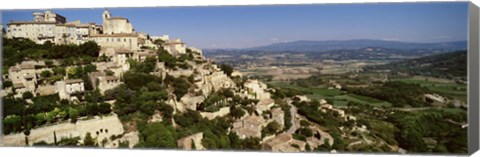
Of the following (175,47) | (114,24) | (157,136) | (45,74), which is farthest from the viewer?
(45,74)

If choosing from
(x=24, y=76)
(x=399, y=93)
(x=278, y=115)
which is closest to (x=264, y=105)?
(x=278, y=115)

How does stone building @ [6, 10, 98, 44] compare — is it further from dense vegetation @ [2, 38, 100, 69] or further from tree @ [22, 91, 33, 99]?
tree @ [22, 91, 33, 99]

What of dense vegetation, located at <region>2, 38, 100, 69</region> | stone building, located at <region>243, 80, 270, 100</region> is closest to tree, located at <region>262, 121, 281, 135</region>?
stone building, located at <region>243, 80, 270, 100</region>

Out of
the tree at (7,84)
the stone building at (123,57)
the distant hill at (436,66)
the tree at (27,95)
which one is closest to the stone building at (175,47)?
the stone building at (123,57)

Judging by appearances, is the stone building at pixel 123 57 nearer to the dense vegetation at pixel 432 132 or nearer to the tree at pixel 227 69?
the tree at pixel 227 69

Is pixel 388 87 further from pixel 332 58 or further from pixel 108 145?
pixel 108 145

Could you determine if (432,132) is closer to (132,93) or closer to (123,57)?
(132,93)

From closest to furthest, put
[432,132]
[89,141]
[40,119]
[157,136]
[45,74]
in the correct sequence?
[432,132]
[157,136]
[89,141]
[40,119]
[45,74]
